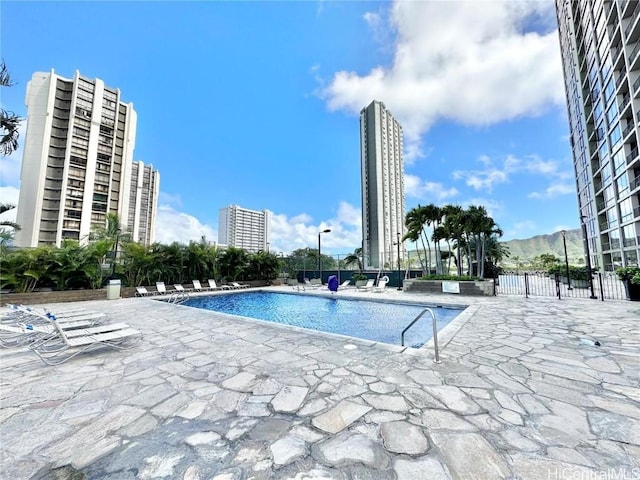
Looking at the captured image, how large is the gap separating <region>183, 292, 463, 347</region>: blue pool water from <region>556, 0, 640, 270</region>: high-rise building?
51.1 feet

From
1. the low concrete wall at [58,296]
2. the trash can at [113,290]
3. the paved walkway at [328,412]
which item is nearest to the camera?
the paved walkway at [328,412]

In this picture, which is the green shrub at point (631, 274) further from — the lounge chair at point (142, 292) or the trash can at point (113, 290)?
the trash can at point (113, 290)

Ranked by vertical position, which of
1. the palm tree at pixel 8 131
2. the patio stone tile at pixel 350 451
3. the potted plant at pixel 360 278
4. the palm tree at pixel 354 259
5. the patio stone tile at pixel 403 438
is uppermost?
the palm tree at pixel 8 131

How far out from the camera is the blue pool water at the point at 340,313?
6.13 metres

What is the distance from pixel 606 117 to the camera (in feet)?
78.9

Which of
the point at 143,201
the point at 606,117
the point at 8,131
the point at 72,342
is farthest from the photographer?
the point at 143,201

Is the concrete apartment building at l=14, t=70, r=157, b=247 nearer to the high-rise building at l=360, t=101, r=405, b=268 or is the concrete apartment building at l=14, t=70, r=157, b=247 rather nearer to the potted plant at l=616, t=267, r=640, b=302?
the high-rise building at l=360, t=101, r=405, b=268

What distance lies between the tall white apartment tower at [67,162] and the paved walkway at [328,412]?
50.0m

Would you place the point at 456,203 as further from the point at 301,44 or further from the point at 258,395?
the point at 258,395

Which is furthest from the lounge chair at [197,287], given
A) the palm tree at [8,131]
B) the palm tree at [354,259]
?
the palm tree at [354,259]

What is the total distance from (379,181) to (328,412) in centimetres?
5773

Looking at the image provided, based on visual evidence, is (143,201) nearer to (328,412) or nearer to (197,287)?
(197,287)

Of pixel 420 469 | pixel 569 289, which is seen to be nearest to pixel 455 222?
pixel 569 289

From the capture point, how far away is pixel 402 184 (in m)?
64.8
